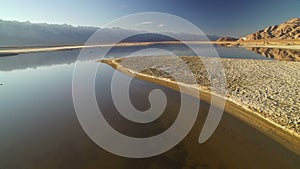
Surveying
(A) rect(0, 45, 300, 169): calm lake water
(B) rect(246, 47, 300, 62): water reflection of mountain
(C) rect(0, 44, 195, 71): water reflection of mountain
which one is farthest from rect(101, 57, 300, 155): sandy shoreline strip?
(C) rect(0, 44, 195, 71): water reflection of mountain

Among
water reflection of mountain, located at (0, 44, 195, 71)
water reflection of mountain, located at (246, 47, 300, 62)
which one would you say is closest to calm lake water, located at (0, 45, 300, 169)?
water reflection of mountain, located at (0, 44, 195, 71)

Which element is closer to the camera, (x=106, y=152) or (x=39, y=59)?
(x=106, y=152)

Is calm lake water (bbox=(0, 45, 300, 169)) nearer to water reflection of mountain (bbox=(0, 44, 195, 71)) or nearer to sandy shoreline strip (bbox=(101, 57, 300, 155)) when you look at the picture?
sandy shoreline strip (bbox=(101, 57, 300, 155))

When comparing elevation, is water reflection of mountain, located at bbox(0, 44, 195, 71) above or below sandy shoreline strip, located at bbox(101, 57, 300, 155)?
above

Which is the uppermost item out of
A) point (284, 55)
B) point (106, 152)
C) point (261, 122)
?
point (106, 152)

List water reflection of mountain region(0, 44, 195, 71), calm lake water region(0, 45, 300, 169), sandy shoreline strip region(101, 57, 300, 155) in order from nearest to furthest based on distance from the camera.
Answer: calm lake water region(0, 45, 300, 169) → sandy shoreline strip region(101, 57, 300, 155) → water reflection of mountain region(0, 44, 195, 71)

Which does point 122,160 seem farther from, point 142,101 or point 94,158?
point 142,101

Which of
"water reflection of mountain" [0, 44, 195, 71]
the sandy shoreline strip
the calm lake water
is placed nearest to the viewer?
the calm lake water

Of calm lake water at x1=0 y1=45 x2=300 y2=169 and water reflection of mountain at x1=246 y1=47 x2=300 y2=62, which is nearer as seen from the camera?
calm lake water at x1=0 y1=45 x2=300 y2=169

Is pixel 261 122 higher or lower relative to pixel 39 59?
lower

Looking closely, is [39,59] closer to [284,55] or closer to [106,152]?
[106,152]

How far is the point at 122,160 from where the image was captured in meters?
7.70

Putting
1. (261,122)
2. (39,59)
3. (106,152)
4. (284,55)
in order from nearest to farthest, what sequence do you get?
1. (106,152)
2. (261,122)
3. (284,55)
4. (39,59)

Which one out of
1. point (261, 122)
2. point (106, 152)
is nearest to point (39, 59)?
point (106, 152)
